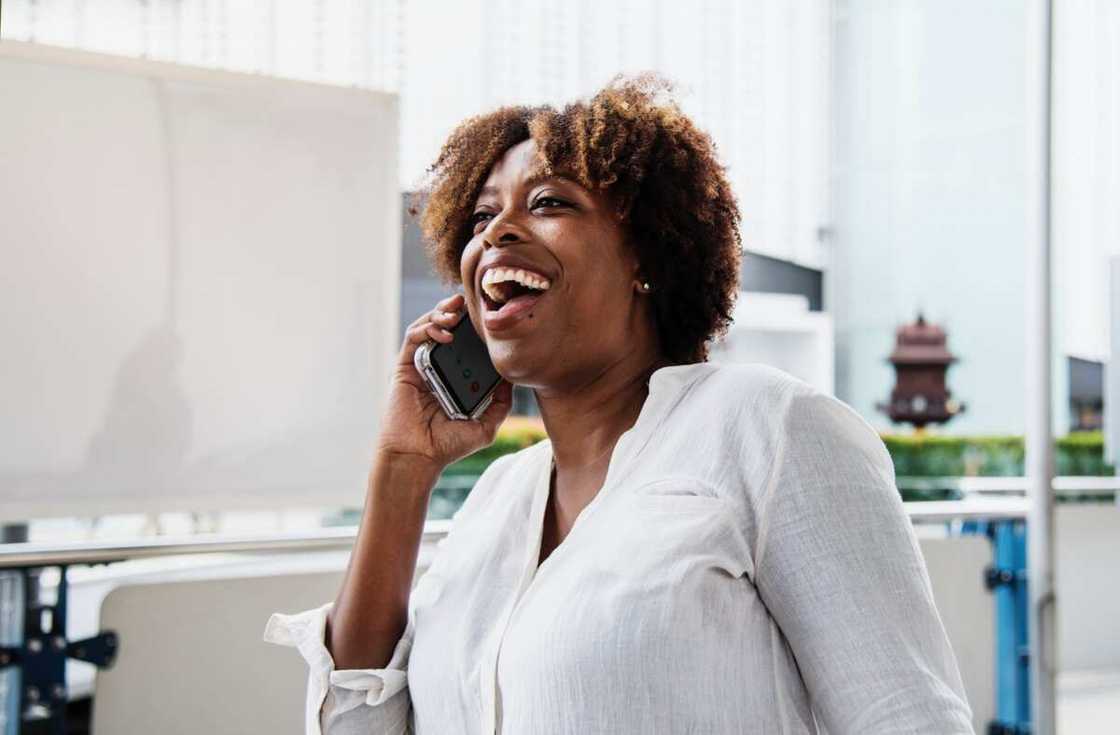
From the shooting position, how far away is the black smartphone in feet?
4.30

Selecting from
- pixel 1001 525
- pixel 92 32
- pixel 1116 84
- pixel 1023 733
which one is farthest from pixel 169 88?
pixel 1116 84

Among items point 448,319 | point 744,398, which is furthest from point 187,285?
point 744,398

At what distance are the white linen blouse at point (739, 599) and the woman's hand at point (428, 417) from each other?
331 millimetres

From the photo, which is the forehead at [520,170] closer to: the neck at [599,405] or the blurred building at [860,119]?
the neck at [599,405]

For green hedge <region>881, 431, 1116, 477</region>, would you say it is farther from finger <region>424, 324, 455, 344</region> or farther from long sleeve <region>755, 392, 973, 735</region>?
long sleeve <region>755, 392, 973, 735</region>

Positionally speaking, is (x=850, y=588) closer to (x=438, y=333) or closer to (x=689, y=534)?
(x=689, y=534)

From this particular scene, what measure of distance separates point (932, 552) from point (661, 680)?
1.82 metres

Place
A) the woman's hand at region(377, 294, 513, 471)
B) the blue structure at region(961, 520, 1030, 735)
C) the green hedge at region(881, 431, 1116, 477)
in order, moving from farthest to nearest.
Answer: the green hedge at region(881, 431, 1116, 477)
the blue structure at region(961, 520, 1030, 735)
the woman's hand at region(377, 294, 513, 471)

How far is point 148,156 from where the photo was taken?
2010 mm

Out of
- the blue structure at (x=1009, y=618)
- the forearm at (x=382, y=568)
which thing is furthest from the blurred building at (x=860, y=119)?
the forearm at (x=382, y=568)

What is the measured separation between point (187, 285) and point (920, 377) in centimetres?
585

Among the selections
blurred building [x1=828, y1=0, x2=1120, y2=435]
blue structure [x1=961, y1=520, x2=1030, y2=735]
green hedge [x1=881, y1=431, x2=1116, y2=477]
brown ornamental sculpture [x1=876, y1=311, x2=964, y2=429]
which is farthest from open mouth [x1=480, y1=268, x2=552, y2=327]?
brown ornamental sculpture [x1=876, y1=311, x2=964, y2=429]

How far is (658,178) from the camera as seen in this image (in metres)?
1.11

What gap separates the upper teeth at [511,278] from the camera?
1067mm
